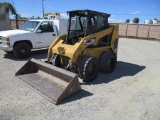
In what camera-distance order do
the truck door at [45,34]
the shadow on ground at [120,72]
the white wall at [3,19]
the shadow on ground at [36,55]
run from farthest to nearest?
the white wall at [3,19] → the truck door at [45,34] → the shadow on ground at [36,55] → the shadow on ground at [120,72]

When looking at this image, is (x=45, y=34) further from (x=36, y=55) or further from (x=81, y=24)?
(x=81, y=24)

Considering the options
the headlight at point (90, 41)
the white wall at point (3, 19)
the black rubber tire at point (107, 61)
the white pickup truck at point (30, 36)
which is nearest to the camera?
the headlight at point (90, 41)

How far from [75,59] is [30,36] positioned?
14.1 ft

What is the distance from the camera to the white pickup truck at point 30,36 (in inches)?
352

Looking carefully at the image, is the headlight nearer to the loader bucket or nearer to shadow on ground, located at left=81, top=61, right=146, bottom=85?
shadow on ground, located at left=81, top=61, right=146, bottom=85

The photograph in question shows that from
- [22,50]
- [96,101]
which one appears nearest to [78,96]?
[96,101]

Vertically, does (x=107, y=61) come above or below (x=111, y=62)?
above

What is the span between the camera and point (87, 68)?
6031mm

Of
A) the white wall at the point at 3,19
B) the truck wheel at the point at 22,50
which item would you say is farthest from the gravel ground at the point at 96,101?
the white wall at the point at 3,19

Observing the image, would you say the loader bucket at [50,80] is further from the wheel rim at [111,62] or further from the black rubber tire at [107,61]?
the wheel rim at [111,62]

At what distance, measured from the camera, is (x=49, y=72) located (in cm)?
609

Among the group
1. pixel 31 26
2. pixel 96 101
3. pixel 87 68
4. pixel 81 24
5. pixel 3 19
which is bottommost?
pixel 96 101

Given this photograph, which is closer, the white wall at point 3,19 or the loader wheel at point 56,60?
the loader wheel at point 56,60

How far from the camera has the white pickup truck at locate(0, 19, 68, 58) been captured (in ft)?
29.4
